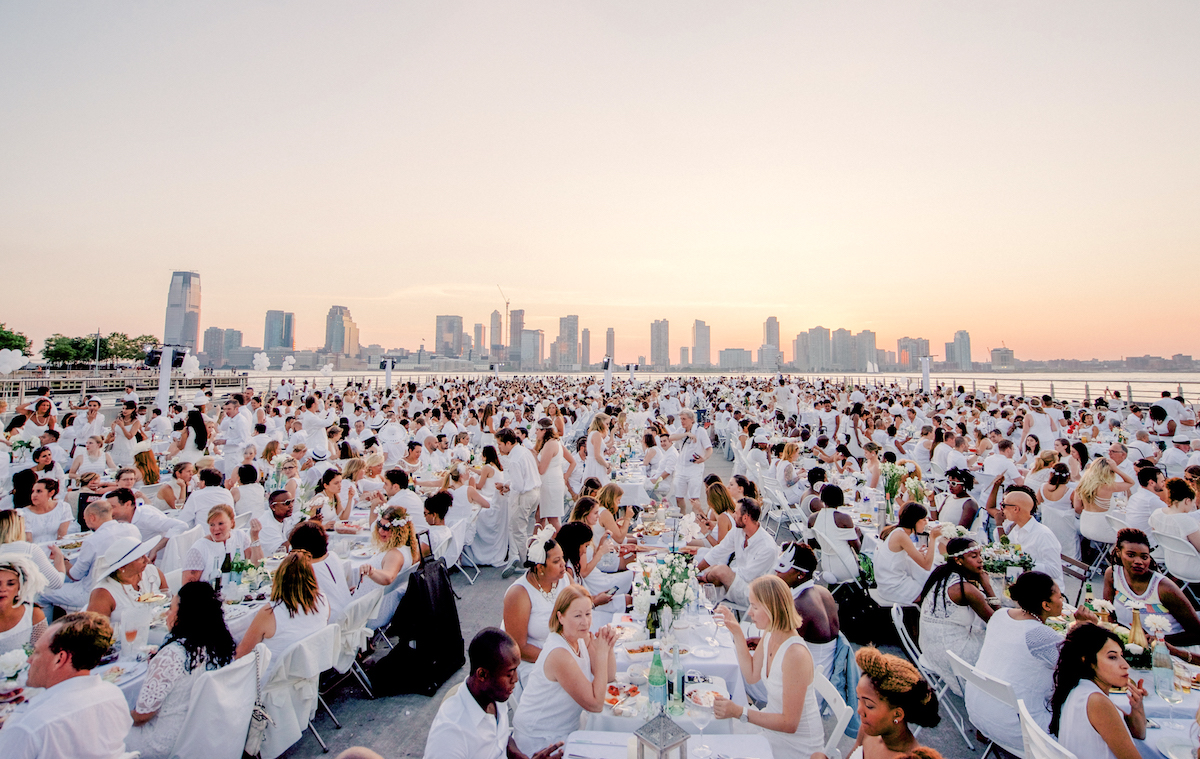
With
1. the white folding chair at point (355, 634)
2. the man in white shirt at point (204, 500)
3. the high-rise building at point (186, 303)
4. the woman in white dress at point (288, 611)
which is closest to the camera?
the woman in white dress at point (288, 611)

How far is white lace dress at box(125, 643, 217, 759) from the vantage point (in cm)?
296

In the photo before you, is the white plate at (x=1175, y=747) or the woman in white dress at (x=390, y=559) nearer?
the white plate at (x=1175, y=747)

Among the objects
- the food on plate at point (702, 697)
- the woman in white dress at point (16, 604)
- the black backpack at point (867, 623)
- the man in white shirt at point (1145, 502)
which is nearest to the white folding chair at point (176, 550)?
the woman in white dress at point (16, 604)

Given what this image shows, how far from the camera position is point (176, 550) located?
5152 millimetres

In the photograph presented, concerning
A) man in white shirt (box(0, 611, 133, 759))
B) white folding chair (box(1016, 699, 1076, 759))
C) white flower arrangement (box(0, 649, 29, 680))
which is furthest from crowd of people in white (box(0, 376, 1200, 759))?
white flower arrangement (box(0, 649, 29, 680))

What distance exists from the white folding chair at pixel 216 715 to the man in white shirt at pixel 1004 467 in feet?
29.3

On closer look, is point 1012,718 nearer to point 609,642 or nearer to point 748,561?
point 748,561

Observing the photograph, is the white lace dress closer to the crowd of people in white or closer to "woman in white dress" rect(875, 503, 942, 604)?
the crowd of people in white

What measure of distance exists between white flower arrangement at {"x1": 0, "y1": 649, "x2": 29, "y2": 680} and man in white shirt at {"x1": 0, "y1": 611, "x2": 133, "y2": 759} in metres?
0.53

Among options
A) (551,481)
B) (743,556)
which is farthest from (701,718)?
(551,481)

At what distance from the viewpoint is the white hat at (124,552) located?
363cm

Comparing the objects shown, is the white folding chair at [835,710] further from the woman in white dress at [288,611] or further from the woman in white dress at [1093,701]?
the woman in white dress at [288,611]

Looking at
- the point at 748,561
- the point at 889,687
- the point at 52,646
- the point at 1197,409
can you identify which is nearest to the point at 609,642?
the point at 889,687

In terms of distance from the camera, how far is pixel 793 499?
8.55m
